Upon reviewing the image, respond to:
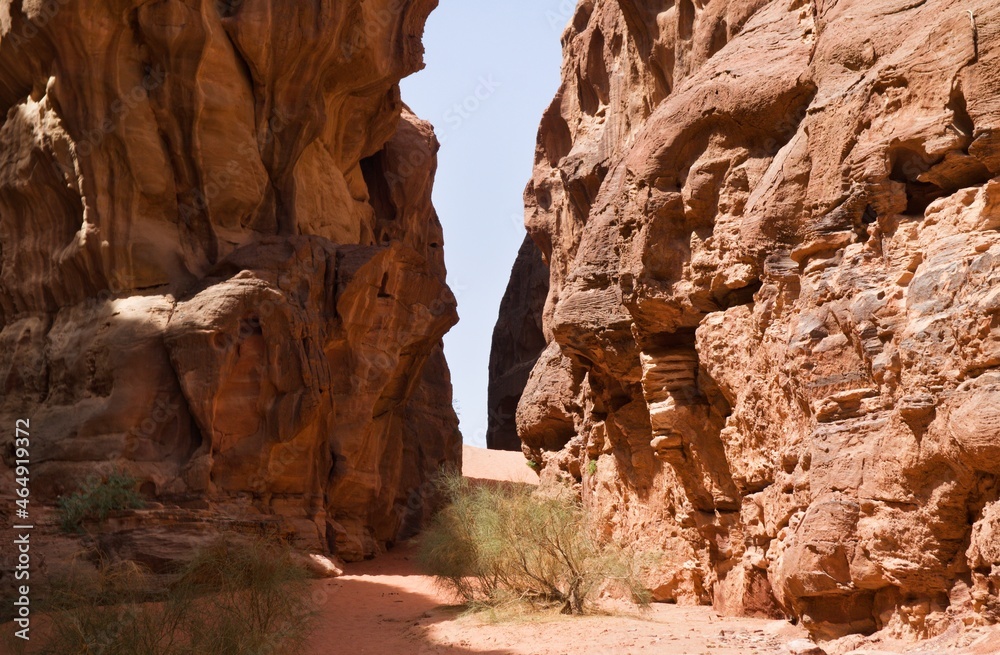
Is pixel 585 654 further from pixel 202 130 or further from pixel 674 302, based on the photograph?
pixel 202 130

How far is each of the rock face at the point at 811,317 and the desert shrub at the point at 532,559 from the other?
3.59 ft

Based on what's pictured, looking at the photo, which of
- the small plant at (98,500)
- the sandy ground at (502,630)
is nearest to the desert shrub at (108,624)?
the sandy ground at (502,630)

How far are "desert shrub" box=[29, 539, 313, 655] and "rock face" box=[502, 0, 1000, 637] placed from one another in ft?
16.0

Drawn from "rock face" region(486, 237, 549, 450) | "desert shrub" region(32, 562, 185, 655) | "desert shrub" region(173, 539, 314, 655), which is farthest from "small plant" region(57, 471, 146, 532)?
"rock face" region(486, 237, 549, 450)

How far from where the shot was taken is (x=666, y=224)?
36.8ft

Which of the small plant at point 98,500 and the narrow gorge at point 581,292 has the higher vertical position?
the narrow gorge at point 581,292

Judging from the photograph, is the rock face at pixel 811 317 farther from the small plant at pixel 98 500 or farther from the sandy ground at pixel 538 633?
the small plant at pixel 98 500

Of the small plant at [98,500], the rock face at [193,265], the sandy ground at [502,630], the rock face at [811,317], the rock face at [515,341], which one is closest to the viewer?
the rock face at [811,317]

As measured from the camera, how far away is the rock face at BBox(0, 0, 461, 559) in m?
16.3

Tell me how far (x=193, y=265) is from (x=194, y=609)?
1007cm

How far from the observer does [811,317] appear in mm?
8234

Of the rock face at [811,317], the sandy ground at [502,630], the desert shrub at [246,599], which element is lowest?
the sandy ground at [502,630]

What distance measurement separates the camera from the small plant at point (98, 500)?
13664 mm

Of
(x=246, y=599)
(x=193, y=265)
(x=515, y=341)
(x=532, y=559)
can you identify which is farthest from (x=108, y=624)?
(x=515, y=341)
